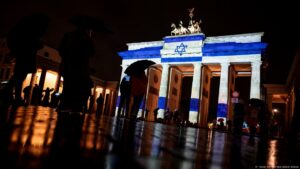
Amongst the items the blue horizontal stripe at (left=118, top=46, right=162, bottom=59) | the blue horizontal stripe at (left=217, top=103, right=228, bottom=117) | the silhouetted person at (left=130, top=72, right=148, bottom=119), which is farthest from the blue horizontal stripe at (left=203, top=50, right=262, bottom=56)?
the silhouetted person at (left=130, top=72, right=148, bottom=119)

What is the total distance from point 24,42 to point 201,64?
1326 inches

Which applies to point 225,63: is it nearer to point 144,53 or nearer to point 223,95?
point 223,95

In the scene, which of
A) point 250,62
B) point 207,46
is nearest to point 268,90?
point 250,62

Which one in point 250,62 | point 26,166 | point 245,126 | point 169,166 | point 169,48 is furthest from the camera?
point 169,48

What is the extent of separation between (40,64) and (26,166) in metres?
40.0

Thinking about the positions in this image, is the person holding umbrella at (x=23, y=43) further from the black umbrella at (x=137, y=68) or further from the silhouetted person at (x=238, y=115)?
the silhouetted person at (x=238, y=115)

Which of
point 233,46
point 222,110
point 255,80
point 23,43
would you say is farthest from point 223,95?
point 23,43

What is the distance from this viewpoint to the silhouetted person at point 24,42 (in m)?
5.76

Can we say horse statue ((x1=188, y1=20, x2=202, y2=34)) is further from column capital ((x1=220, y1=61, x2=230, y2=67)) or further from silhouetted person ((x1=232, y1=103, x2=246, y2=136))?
silhouetted person ((x1=232, y1=103, x2=246, y2=136))

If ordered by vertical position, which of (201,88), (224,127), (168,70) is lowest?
(224,127)

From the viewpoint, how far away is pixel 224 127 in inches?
1209

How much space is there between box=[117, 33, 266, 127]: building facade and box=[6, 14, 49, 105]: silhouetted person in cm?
3037

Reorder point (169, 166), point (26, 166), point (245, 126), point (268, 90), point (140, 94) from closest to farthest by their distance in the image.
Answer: point (26, 166) → point (169, 166) → point (140, 94) → point (245, 126) → point (268, 90)

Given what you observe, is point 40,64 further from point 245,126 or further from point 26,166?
point 26,166
